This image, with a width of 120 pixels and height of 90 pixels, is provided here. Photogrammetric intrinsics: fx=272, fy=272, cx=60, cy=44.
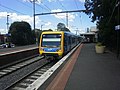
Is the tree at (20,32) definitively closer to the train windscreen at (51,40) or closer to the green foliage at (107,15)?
the green foliage at (107,15)

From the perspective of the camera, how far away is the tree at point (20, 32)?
271 feet

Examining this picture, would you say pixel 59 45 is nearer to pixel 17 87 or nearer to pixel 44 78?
pixel 17 87

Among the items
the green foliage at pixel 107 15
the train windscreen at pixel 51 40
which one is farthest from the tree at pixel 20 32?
the train windscreen at pixel 51 40

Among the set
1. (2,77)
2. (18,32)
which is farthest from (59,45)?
(18,32)

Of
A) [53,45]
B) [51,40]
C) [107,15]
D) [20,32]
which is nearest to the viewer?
[53,45]

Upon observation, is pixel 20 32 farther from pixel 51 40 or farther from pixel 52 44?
pixel 52 44

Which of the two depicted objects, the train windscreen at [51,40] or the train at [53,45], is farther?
the train windscreen at [51,40]

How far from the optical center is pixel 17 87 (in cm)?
1298

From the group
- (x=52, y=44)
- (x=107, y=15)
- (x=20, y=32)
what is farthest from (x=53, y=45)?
(x=20, y=32)

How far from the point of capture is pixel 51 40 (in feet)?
78.8

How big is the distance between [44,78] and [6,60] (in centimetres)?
1319

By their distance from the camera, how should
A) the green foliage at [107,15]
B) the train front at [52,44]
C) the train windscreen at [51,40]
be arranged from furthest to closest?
the green foliage at [107,15]
the train windscreen at [51,40]
the train front at [52,44]

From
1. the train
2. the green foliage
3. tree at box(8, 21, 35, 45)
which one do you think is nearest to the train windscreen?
the train

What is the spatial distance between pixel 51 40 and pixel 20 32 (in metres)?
60.5
